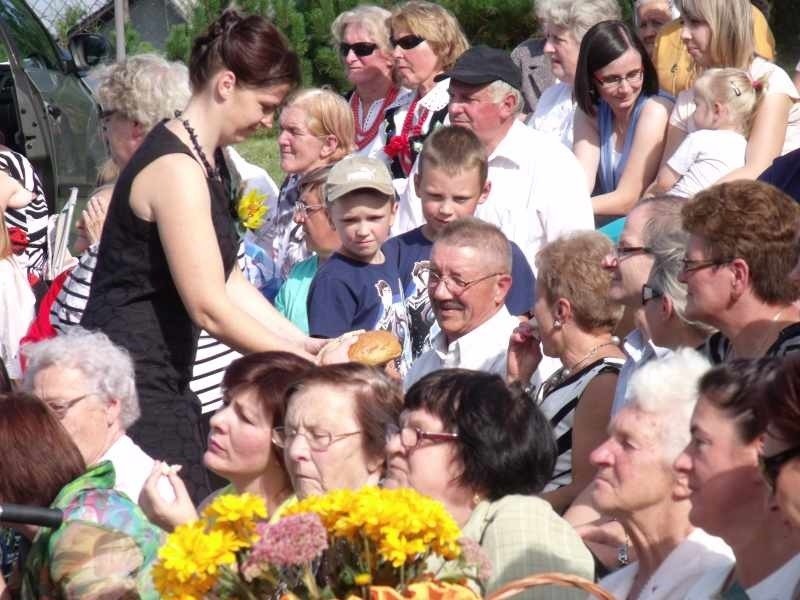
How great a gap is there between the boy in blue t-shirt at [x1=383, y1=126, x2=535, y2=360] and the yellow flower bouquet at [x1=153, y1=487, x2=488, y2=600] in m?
3.20

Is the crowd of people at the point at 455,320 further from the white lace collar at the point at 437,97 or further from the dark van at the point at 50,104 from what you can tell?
the dark van at the point at 50,104

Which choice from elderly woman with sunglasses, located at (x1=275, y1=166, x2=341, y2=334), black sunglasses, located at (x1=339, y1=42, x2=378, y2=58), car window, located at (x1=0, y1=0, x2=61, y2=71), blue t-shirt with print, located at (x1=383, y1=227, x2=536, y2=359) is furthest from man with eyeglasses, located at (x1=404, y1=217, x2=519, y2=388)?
car window, located at (x1=0, y1=0, x2=61, y2=71)

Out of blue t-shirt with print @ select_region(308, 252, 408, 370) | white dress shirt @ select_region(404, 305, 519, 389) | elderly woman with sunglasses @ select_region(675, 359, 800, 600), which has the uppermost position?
elderly woman with sunglasses @ select_region(675, 359, 800, 600)

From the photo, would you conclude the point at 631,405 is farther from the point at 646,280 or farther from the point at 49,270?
the point at 49,270

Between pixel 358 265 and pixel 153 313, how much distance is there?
5.01ft

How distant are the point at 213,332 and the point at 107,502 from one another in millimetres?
1014

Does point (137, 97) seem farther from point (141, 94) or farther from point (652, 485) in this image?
point (652, 485)

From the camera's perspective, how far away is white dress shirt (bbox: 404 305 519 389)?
533cm

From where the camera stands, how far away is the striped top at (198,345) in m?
5.58

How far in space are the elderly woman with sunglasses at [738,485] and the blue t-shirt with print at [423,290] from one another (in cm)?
266

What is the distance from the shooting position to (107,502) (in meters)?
3.77

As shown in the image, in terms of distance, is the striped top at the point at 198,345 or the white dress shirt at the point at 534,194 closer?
the striped top at the point at 198,345

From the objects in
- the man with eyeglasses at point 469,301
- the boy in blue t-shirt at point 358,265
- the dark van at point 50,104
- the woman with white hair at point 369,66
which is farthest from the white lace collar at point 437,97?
the dark van at point 50,104

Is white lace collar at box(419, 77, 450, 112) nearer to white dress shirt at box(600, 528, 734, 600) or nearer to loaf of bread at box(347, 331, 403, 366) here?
loaf of bread at box(347, 331, 403, 366)
